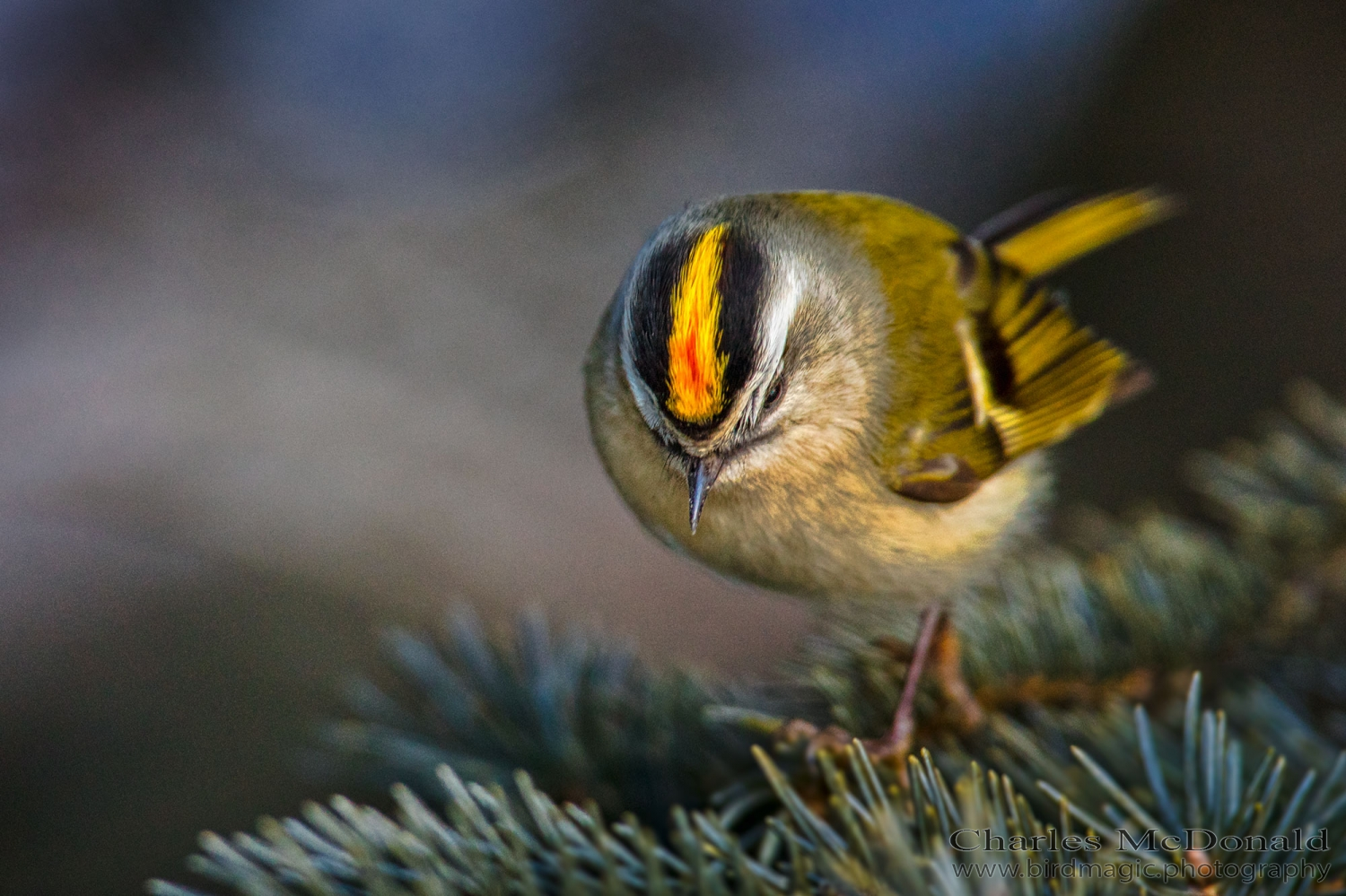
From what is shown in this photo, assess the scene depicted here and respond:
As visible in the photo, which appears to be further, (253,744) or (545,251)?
(545,251)

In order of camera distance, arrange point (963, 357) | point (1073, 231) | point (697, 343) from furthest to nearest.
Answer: point (1073, 231), point (963, 357), point (697, 343)

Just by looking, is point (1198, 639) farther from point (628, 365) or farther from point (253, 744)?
point (253, 744)

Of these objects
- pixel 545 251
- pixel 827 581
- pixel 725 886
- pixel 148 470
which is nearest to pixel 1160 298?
pixel 827 581

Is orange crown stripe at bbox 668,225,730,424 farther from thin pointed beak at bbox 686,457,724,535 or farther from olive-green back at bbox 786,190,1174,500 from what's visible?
olive-green back at bbox 786,190,1174,500

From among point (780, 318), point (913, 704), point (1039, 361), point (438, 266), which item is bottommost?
point (913, 704)

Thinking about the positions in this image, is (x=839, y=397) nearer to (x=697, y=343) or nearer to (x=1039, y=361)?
(x=697, y=343)

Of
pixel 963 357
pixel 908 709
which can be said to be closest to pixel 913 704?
pixel 908 709
